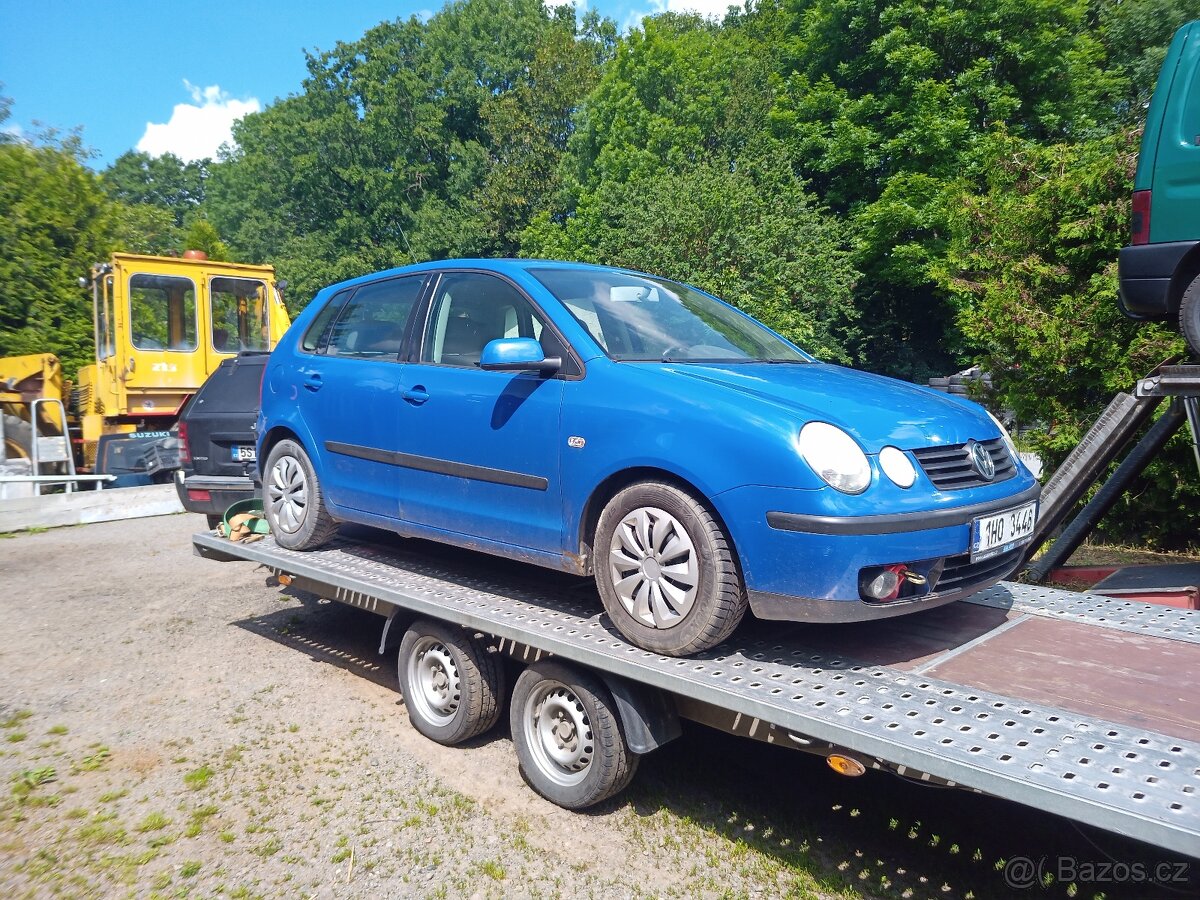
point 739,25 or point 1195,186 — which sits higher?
point 739,25

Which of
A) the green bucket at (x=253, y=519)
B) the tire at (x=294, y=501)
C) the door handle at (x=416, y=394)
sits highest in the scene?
the door handle at (x=416, y=394)

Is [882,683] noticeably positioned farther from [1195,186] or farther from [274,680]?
[1195,186]

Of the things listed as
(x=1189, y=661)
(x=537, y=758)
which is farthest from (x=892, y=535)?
(x=537, y=758)

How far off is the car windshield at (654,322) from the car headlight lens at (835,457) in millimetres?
962

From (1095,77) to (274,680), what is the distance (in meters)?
20.7

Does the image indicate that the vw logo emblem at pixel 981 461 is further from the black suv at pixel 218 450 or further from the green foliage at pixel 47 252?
the green foliage at pixel 47 252

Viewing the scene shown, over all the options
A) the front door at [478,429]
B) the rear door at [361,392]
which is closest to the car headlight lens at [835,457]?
the front door at [478,429]

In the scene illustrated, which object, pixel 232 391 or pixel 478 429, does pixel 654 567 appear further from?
pixel 232 391

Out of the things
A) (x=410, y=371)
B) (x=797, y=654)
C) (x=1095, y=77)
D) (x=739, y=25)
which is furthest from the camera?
(x=739, y=25)

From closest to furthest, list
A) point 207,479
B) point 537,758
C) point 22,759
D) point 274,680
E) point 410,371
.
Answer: point 537,758 → point 22,759 → point 410,371 → point 274,680 → point 207,479

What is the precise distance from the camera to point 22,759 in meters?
4.10

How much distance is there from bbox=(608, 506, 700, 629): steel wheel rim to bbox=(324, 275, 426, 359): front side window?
1938 mm

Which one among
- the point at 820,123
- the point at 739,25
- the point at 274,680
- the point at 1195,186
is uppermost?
the point at 739,25

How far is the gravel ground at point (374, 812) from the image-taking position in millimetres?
3176
